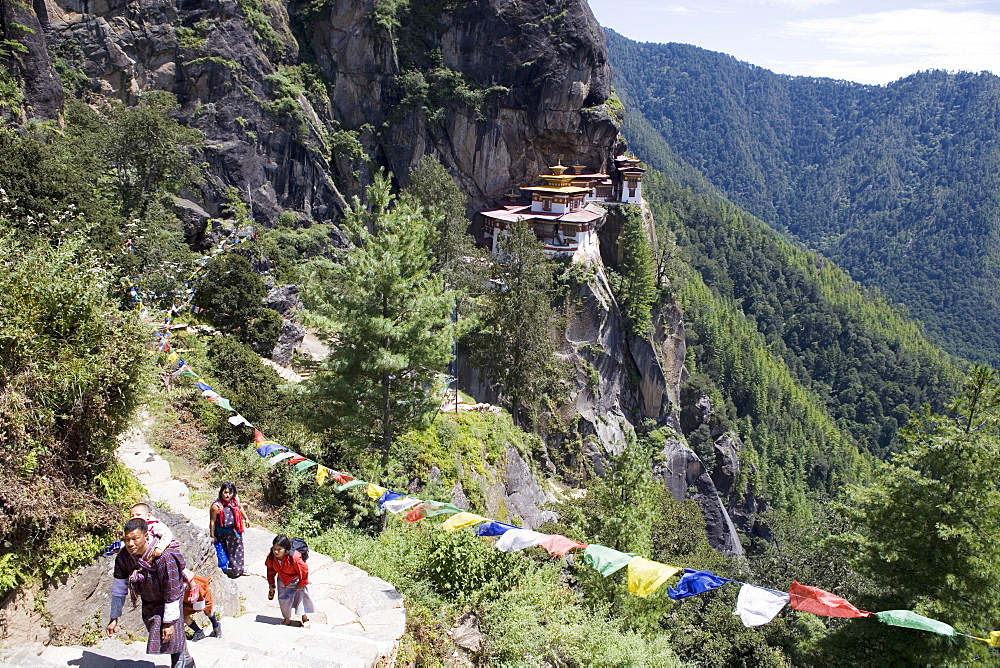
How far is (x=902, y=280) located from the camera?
194375mm

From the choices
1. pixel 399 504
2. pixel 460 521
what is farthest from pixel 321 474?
pixel 460 521

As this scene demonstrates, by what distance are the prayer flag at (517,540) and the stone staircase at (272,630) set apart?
1987 millimetres

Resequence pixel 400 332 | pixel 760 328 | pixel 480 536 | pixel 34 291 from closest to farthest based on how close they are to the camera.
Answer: pixel 34 291 → pixel 480 536 → pixel 400 332 → pixel 760 328

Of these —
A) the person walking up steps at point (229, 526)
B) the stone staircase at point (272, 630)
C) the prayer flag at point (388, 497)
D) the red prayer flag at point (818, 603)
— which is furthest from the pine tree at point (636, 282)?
the person walking up steps at point (229, 526)

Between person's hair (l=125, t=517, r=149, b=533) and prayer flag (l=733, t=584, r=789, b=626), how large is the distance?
7.63 meters

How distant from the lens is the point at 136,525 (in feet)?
18.5

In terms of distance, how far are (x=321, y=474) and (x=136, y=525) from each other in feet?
22.2

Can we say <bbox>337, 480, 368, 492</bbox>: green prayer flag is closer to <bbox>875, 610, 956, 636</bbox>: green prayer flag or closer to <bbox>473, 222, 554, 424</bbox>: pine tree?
<bbox>875, 610, 956, 636</bbox>: green prayer flag

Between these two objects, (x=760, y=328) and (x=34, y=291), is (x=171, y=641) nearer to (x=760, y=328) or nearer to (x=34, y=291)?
(x=34, y=291)

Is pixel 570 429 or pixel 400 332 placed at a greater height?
pixel 400 332

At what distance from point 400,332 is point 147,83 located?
32697 mm

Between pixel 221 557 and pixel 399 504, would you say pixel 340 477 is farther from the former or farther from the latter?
pixel 221 557

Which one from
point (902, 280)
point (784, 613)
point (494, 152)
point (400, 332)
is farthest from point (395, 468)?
point (902, 280)

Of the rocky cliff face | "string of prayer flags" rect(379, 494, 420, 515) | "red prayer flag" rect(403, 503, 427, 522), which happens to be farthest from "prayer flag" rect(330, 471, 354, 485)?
the rocky cliff face
